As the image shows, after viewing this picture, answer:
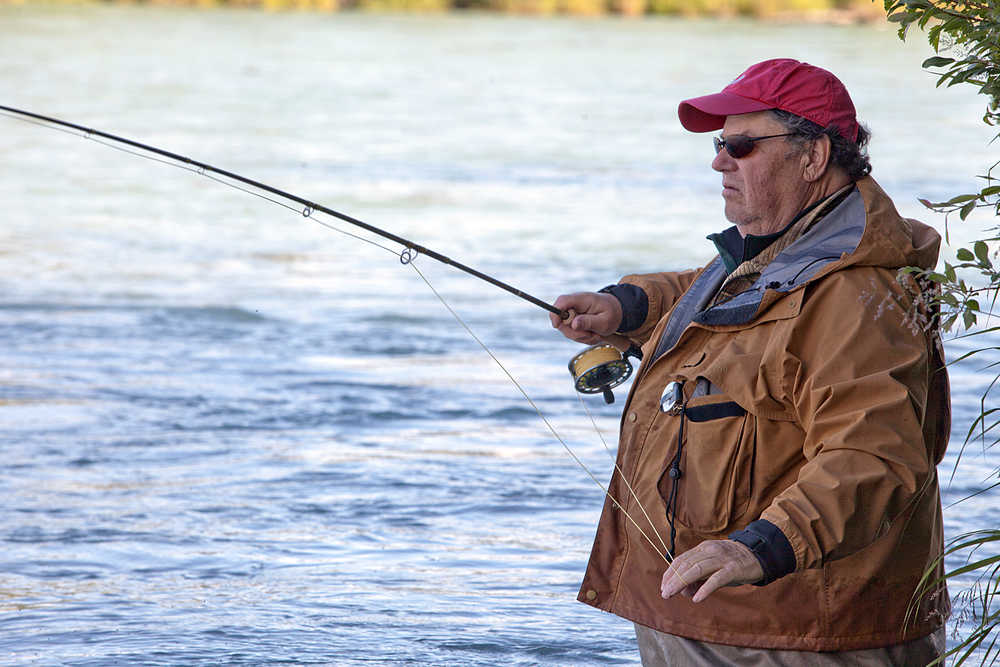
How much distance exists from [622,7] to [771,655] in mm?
48621

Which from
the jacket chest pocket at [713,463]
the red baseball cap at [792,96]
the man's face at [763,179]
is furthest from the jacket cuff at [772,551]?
the red baseball cap at [792,96]

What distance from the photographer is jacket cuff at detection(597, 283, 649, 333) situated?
3.22m

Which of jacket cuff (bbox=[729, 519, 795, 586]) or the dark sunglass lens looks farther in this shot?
the dark sunglass lens

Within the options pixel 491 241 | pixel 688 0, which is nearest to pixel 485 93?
pixel 491 241

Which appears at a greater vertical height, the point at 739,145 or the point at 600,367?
the point at 739,145

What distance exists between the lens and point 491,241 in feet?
39.1

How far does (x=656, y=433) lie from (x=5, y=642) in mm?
2457

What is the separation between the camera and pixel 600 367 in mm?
3406

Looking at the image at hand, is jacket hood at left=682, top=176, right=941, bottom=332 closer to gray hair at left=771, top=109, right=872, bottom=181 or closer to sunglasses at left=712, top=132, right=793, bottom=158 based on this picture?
gray hair at left=771, top=109, right=872, bottom=181

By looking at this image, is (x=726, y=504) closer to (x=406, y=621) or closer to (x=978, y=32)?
(x=978, y=32)

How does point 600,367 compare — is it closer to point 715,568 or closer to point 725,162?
point 725,162

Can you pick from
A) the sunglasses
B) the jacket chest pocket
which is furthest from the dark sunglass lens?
the jacket chest pocket

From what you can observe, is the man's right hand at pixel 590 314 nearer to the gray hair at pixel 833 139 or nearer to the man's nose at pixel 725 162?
the man's nose at pixel 725 162

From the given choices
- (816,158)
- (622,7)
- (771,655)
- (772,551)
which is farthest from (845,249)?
(622,7)
